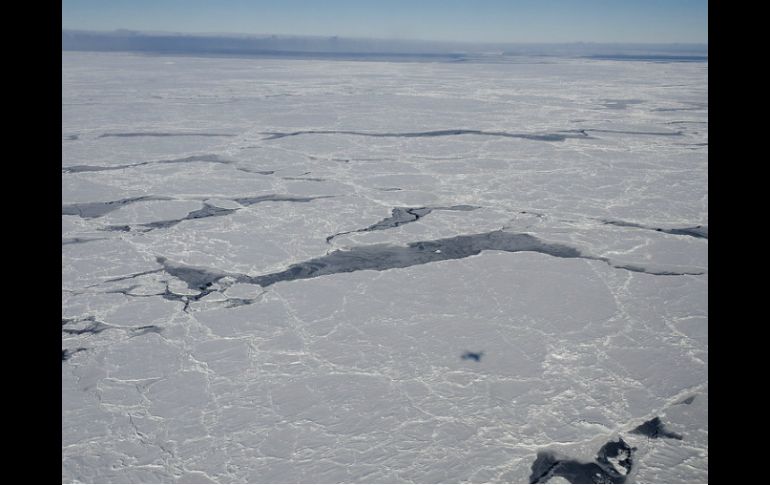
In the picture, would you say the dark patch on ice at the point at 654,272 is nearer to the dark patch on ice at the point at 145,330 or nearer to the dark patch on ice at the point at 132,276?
the dark patch on ice at the point at 145,330

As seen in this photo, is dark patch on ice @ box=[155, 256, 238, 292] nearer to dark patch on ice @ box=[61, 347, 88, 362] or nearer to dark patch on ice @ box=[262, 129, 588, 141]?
dark patch on ice @ box=[61, 347, 88, 362]

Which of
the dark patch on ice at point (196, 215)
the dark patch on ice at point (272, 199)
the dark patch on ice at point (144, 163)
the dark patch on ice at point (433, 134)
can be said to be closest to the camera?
the dark patch on ice at point (196, 215)

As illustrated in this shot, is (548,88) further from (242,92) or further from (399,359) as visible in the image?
(399,359)

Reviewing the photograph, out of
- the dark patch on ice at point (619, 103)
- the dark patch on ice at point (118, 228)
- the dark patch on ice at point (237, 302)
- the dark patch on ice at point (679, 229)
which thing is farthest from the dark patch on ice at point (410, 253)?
the dark patch on ice at point (619, 103)

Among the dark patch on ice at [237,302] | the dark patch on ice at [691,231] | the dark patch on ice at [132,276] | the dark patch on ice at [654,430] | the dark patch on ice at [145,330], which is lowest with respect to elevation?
the dark patch on ice at [654,430]

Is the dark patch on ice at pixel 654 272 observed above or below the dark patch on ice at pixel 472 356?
above

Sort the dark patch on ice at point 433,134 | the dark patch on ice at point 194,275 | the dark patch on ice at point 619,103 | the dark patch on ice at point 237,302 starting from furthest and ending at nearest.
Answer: the dark patch on ice at point 619,103 → the dark patch on ice at point 433,134 → the dark patch on ice at point 194,275 → the dark patch on ice at point 237,302

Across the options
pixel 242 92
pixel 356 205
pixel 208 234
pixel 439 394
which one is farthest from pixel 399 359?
pixel 242 92
